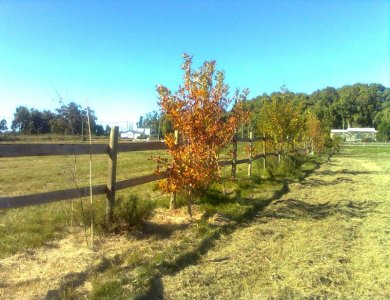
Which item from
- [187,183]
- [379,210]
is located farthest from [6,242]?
[379,210]

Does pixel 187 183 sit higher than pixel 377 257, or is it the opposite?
pixel 187 183

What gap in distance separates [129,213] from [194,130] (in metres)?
2.13

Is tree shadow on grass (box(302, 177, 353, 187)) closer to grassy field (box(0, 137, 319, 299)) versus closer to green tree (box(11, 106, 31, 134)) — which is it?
grassy field (box(0, 137, 319, 299))

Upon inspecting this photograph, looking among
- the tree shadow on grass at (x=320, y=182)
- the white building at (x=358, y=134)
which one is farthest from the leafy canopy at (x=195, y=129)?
the white building at (x=358, y=134)

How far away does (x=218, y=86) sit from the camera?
8.44 m

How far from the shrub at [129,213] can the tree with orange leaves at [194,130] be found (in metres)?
0.76

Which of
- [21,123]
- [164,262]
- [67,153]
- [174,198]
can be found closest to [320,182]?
[174,198]

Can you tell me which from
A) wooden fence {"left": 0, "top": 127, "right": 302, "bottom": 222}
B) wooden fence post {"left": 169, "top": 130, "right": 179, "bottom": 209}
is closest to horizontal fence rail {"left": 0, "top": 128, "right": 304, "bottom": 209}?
wooden fence {"left": 0, "top": 127, "right": 302, "bottom": 222}

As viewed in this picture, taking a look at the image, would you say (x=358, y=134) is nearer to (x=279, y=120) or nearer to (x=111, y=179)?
(x=279, y=120)

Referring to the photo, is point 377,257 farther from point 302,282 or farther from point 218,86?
point 218,86

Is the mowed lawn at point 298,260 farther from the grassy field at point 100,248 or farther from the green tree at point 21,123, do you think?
the green tree at point 21,123

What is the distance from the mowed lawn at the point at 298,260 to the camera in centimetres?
398

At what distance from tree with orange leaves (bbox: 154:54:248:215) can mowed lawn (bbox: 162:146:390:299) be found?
139 centimetres

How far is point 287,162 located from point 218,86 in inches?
367
